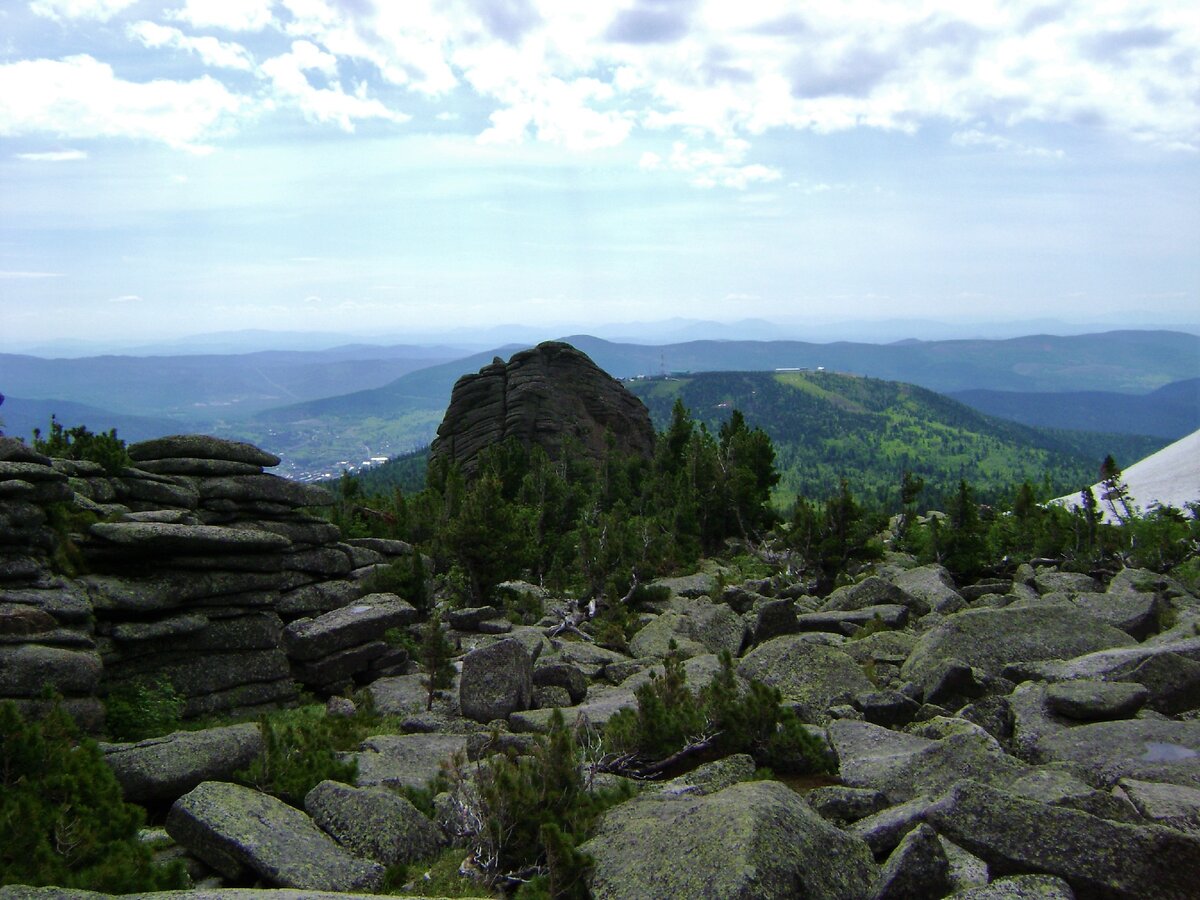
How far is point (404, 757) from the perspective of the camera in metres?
15.9

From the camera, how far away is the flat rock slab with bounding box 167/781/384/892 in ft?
33.4

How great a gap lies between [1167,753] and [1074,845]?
14.8 ft

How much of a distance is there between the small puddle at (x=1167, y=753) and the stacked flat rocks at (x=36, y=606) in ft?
57.3

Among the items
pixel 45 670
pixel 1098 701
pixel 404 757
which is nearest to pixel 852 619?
pixel 1098 701

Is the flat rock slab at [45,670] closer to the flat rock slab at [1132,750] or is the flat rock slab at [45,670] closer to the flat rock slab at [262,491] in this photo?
the flat rock slab at [262,491]

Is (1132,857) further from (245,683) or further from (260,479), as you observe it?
(260,479)

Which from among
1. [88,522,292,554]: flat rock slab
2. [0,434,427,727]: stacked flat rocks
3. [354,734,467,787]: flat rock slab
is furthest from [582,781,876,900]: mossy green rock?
[88,522,292,554]: flat rock slab

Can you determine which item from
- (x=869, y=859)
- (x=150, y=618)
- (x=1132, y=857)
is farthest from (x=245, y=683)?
(x=1132, y=857)

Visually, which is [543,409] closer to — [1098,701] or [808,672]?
[808,672]

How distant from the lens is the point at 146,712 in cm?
1759

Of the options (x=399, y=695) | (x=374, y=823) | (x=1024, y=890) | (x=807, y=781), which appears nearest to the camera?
(x=1024, y=890)

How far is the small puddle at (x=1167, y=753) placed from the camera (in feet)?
38.0

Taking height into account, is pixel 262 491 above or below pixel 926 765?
above

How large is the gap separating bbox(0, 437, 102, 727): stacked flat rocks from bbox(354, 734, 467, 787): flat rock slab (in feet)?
17.6
